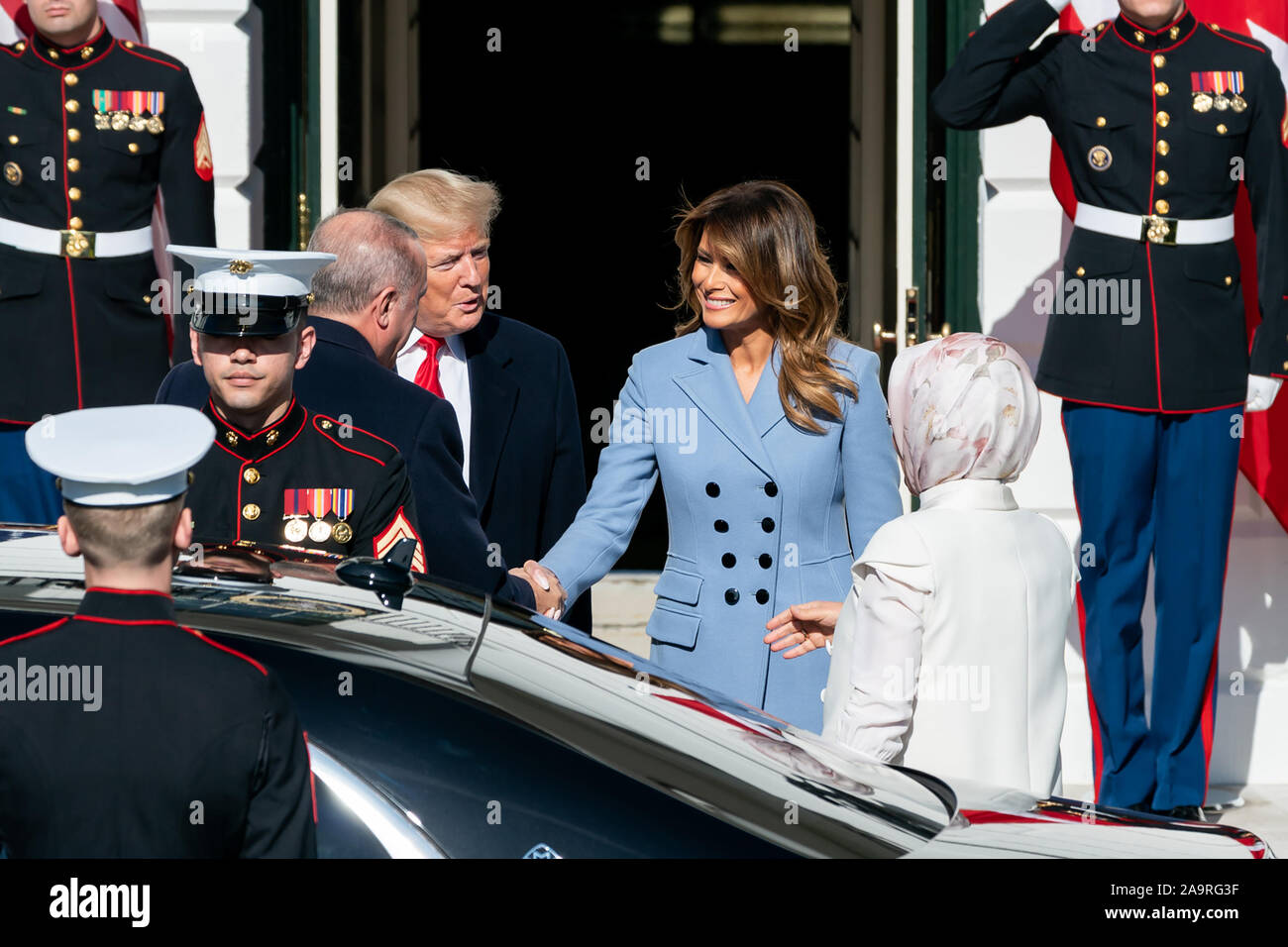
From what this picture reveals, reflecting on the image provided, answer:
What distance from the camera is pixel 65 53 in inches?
178

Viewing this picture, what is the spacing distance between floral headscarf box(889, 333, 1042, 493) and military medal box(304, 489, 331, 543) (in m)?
0.96

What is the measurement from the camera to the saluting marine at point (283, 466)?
289 centimetres

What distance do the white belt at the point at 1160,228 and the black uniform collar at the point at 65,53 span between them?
2.53m

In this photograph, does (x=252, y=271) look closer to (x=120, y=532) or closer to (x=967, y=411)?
(x=967, y=411)

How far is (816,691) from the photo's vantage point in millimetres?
3434

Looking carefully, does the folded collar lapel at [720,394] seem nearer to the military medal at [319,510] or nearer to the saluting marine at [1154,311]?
the military medal at [319,510]

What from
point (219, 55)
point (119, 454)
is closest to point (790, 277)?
point (119, 454)

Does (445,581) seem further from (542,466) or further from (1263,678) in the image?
(1263,678)

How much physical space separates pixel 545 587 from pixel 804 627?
0.52m

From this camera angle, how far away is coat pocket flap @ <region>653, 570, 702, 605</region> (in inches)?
135

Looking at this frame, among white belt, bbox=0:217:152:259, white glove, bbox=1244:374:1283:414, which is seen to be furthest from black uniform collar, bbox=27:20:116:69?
white glove, bbox=1244:374:1283:414
